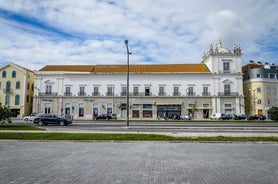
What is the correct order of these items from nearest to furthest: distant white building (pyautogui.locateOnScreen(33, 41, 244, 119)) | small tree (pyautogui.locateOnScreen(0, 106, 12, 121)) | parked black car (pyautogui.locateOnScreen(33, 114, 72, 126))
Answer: small tree (pyautogui.locateOnScreen(0, 106, 12, 121)) < parked black car (pyautogui.locateOnScreen(33, 114, 72, 126)) < distant white building (pyautogui.locateOnScreen(33, 41, 244, 119))

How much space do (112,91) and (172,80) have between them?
50.6 ft

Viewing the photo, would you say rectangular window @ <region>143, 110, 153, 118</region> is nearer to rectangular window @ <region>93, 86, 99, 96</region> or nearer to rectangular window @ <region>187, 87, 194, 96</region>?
rectangular window @ <region>187, 87, 194, 96</region>

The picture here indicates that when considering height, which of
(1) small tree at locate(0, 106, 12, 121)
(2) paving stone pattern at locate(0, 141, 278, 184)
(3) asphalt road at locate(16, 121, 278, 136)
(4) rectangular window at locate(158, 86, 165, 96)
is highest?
(4) rectangular window at locate(158, 86, 165, 96)

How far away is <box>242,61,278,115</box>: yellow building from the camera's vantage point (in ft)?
180

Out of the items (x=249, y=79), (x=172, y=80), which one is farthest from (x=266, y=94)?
(x=172, y=80)

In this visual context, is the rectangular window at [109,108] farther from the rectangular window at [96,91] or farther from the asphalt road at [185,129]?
the asphalt road at [185,129]

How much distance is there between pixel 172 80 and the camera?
5509 centimetres

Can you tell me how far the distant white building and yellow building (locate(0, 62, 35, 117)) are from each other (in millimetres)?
2531

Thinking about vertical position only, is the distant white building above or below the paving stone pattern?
above

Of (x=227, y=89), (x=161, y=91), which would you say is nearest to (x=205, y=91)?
(x=227, y=89)

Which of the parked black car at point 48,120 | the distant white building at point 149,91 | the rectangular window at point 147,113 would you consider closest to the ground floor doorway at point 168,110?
the distant white building at point 149,91

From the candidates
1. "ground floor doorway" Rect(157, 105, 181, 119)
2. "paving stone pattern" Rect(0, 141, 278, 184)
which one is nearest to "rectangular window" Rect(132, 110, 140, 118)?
"ground floor doorway" Rect(157, 105, 181, 119)

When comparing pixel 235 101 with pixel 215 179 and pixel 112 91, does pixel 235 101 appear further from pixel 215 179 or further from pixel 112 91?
pixel 215 179

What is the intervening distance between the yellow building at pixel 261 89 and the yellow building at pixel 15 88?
57220mm
